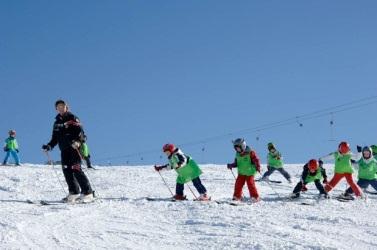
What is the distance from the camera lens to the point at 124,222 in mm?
8852

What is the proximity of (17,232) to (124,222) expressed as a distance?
170cm

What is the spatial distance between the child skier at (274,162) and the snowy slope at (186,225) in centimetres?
806

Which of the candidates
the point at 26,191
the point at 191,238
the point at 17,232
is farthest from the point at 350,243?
the point at 26,191

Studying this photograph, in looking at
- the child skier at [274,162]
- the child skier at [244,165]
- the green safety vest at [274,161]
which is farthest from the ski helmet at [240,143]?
the green safety vest at [274,161]

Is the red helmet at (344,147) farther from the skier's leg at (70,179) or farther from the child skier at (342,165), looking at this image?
the skier's leg at (70,179)

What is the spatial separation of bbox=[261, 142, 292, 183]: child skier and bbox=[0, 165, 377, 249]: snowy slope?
806 centimetres

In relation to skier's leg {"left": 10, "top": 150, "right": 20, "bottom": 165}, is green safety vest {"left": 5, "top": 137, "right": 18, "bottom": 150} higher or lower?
higher

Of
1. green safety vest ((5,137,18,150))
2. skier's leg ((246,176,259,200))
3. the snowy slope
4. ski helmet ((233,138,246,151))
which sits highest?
green safety vest ((5,137,18,150))

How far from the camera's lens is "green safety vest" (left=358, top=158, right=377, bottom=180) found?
1541 cm

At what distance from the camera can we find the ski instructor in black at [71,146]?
11.8 metres

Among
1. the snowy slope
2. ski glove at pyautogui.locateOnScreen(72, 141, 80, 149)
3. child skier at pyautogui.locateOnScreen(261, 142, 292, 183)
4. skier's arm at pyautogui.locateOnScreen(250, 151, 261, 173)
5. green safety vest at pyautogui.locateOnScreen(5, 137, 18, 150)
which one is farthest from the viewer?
green safety vest at pyautogui.locateOnScreen(5, 137, 18, 150)

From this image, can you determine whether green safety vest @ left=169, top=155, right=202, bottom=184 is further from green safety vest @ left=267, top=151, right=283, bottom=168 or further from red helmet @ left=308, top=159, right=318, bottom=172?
green safety vest @ left=267, top=151, right=283, bottom=168

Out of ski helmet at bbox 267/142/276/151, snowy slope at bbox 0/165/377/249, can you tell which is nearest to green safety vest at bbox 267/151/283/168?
ski helmet at bbox 267/142/276/151

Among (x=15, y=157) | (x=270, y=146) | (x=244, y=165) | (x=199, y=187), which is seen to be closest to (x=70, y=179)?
(x=199, y=187)
